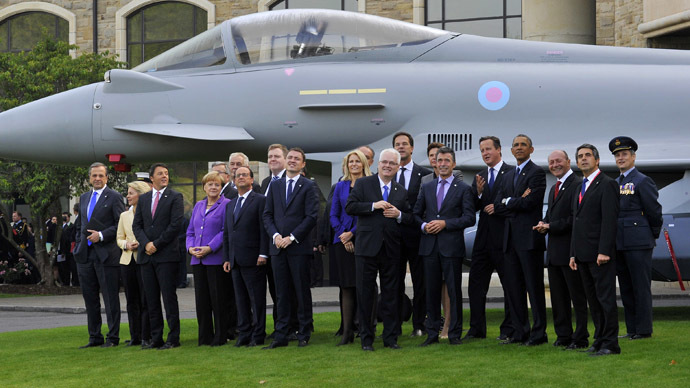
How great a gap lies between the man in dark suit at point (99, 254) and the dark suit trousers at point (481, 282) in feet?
11.7

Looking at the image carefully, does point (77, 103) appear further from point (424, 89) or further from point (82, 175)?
point (82, 175)

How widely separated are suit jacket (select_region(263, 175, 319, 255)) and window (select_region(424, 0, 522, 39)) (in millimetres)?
14200

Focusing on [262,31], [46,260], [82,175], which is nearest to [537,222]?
[262,31]

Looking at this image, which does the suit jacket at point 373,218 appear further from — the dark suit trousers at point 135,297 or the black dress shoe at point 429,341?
the dark suit trousers at point 135,297

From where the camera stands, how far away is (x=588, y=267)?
7.75 meters

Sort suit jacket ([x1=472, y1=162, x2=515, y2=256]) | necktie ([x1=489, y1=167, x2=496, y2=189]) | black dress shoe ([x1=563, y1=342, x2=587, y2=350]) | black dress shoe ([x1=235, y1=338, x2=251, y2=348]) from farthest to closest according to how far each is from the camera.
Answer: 1. black dress shoe ([x1=235, y1=338, x2=251, y2=348])
2. necktie ([x1=489, y1=167, x2=496, y2=189])
3. suit jacket ([x1=472, y1=162, x2=515, y2=256])
4. black dress shoe ([x1=563, y1=342, x2=587, y2=350])

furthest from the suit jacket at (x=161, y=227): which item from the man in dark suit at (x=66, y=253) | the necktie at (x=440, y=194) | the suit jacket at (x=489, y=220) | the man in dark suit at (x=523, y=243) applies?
the man in dark suit at (x=66, y=253)

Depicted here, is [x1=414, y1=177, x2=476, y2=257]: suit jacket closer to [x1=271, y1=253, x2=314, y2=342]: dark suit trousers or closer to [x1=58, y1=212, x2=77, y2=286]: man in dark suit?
[x1=271, y1=253, x2=314, y2=342]: dark suit trousers

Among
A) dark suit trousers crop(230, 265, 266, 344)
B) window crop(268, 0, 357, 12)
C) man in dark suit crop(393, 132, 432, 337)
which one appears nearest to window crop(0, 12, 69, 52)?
window crop(268, 0, 357, 12)

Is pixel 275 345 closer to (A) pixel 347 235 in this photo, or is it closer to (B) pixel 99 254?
(A) pixel 347 235

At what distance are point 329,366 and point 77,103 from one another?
516 cm

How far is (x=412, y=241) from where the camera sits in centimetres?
888

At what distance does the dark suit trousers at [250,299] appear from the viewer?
887 cm

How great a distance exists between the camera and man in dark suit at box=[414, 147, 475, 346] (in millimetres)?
8469
